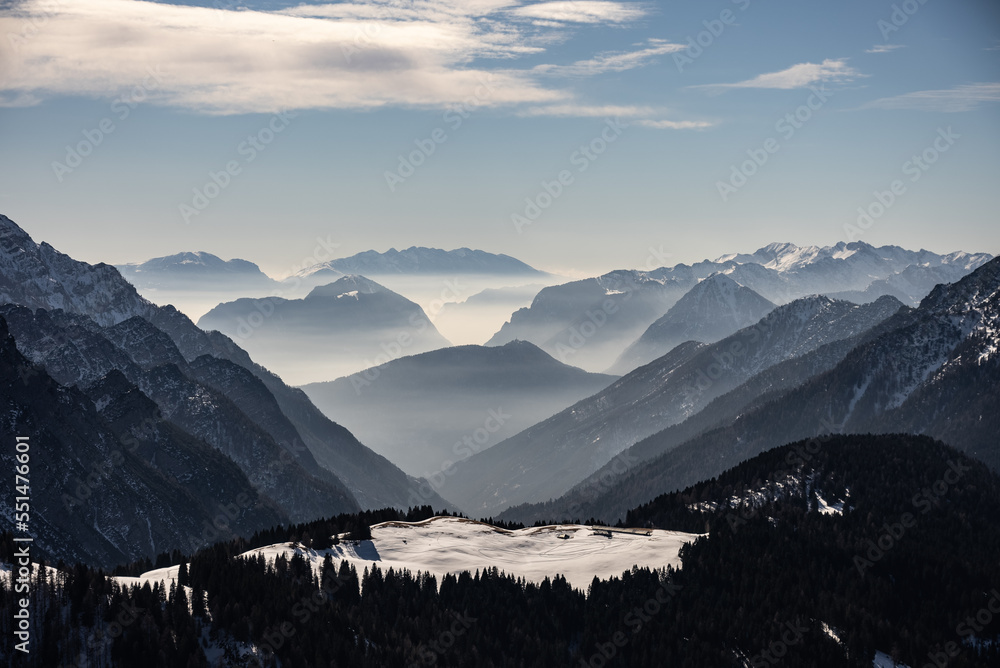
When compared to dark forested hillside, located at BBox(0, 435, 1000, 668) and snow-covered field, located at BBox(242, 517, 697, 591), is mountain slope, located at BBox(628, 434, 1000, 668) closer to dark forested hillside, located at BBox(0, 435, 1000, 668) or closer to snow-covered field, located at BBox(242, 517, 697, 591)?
dark forested hillside, located at BBox(0, 435, 1000, 668)

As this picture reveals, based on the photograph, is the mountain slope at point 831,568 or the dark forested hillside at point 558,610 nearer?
the dark forested hillside at point 558,610

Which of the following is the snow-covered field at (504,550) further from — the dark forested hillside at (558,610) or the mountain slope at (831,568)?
the mountain slope at (831,568)

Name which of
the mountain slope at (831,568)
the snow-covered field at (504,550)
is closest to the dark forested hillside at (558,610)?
the mountain slope at (831,568)

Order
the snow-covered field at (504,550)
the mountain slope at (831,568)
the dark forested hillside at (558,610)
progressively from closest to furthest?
the dark forested hillside at (558,610) → the mountain slope at (831,568) → the snow-covered field at (504,550)

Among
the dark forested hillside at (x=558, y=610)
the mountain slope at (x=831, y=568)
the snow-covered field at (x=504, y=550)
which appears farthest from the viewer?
the snow-covered field at (x=504, y=550)

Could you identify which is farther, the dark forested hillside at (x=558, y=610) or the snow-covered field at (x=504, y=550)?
the snow-covered field at (x=504, y=550)

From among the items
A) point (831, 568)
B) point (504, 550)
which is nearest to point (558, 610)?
point (504, 550)

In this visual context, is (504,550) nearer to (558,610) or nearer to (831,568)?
(558,610)

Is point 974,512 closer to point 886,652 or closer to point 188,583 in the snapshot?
point 886,652

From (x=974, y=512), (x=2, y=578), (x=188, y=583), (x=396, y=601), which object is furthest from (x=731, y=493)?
(x=2, y=578)
